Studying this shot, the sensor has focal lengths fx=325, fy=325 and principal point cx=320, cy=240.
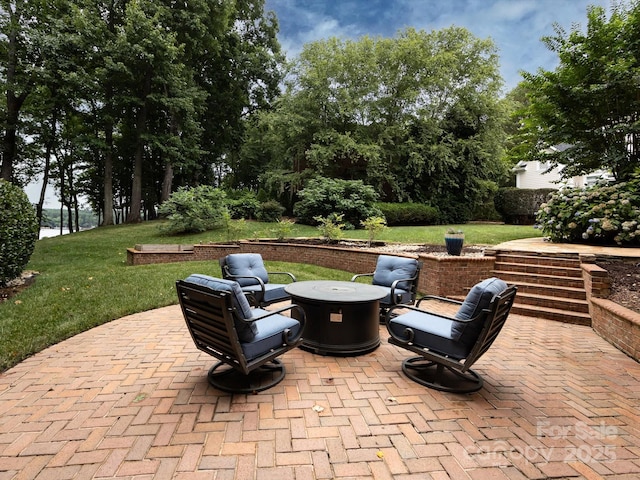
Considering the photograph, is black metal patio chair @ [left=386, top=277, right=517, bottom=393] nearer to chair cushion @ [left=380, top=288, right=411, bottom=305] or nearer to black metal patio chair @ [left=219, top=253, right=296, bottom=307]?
chair cushion @ [left=380, top=288, right=411, bottom=305]

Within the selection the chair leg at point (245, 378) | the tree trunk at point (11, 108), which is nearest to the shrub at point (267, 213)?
the chair leg at point (245, 378)

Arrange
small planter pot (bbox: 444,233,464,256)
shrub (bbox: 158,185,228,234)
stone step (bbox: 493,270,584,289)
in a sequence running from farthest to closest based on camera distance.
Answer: shrub (bbox: 158,185,228,234)
small planter pot (bbox: 444,233,464,256)
stone step (bbox: 493,270,584,289)

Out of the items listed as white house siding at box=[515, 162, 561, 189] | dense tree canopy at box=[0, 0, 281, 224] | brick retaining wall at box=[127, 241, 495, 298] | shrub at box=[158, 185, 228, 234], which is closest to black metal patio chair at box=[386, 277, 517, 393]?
brick retaining wall at box=[127, 241, 495, 298]

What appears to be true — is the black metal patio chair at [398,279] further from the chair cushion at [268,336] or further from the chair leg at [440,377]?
the chair cushion at [268,336]

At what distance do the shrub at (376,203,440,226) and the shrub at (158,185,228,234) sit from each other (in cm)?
696

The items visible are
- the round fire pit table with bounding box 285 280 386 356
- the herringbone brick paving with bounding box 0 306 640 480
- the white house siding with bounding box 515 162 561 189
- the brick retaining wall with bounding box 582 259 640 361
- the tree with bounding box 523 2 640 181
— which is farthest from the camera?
the white house siding with bounding box 515 162 561 189

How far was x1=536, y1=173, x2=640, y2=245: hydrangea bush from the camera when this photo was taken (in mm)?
6648

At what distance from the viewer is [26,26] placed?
1473 cm

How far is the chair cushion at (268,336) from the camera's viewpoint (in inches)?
105

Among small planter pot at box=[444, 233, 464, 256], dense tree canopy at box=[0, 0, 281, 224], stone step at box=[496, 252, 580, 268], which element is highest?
dense tree canopy at box=[0, 0, 281, 224]

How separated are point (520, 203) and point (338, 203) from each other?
12048mm

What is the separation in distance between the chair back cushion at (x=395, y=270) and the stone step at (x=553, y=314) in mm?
2095

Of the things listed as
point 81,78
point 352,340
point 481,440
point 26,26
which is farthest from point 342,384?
point 26,26

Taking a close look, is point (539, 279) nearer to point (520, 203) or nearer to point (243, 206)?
point (243, 206)
